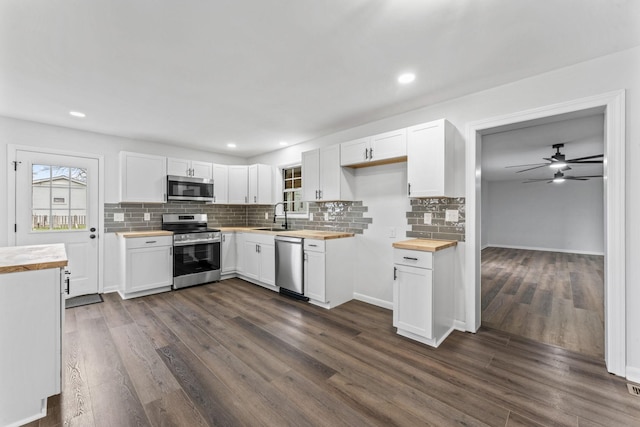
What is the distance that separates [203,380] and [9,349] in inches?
44.0

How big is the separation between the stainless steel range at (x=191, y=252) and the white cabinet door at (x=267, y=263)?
87cm

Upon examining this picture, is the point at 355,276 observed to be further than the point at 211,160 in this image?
No

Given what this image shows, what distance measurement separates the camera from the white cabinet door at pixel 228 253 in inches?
184

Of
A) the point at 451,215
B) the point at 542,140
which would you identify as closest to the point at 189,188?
the point at 451,215

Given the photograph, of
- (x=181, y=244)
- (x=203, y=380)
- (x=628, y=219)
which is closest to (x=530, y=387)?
(x=628, y=219)

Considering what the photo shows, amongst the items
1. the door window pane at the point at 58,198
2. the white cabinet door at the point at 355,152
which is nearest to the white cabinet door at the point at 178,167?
the door window pane at the point at 58,198

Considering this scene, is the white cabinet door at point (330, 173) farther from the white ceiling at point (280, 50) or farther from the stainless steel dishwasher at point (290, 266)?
the stainless steel dishwasher at point (290, 266)

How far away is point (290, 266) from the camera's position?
12.3 feet

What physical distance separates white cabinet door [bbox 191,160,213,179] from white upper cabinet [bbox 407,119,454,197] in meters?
3.57

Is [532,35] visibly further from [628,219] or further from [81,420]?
[81,420]

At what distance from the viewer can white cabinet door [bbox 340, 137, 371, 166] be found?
3252 mm

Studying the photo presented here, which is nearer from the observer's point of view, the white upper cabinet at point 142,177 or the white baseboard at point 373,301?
the white baseboard at point 373,301

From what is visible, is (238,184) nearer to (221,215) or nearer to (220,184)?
(220,184)

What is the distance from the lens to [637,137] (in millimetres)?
1944
